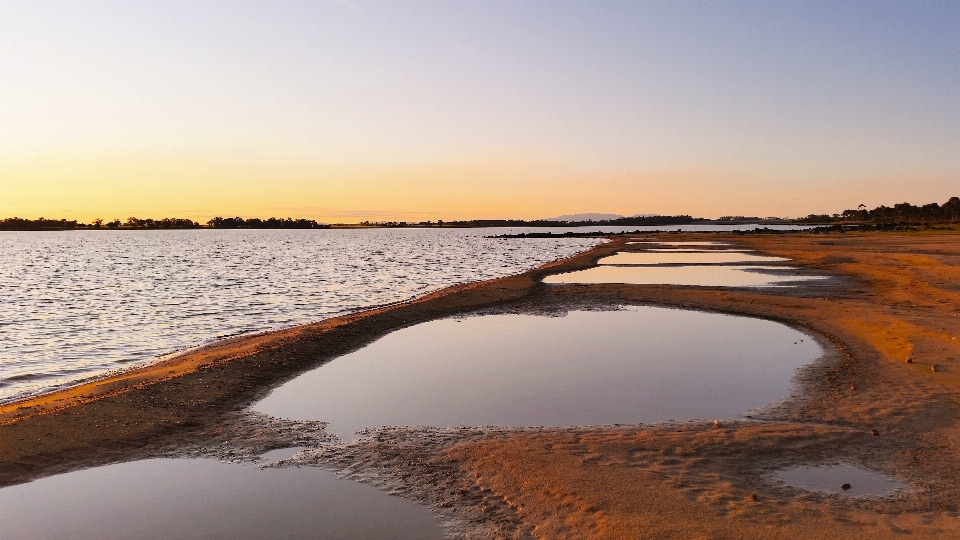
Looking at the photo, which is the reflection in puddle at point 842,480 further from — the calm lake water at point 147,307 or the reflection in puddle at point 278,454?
the calm lake water at point 147,307

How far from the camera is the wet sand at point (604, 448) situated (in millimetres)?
8484

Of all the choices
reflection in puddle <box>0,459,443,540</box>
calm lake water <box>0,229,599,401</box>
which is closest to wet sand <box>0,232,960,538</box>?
reflection in puddle <box>0,459,443,540</box>

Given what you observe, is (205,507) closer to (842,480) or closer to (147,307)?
(842,480)

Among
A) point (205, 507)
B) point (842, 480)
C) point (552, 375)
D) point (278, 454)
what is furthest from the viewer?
point (552, 375)

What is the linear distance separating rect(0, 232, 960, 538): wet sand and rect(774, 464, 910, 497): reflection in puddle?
277mm

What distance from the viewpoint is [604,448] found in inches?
440

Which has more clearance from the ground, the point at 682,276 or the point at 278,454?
the point at 682,276

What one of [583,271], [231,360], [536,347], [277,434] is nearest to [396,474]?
[277,434]

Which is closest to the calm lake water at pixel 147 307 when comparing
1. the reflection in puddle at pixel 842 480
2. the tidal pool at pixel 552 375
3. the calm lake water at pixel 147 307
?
the calm lake water at pixel 147 307

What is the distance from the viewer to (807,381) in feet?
53.3

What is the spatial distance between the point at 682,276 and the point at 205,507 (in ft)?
142

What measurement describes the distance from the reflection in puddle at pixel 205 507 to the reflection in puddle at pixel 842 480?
571cm

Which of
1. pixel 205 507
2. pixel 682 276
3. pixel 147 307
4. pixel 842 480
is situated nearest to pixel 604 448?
pixel 842 480

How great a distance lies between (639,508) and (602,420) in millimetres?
4580
